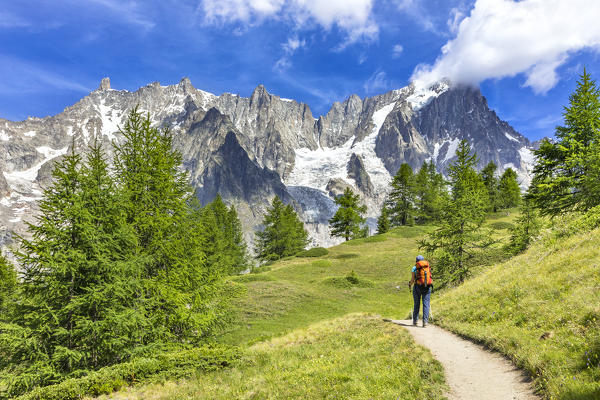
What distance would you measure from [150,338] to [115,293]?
9.36 ft

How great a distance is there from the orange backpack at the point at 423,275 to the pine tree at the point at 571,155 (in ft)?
46.7

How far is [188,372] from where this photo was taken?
34.1 feet

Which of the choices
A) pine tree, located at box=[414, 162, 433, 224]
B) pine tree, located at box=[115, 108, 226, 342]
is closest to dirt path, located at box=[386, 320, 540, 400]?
pine tree, located at box=[115, 108, 226, 342]

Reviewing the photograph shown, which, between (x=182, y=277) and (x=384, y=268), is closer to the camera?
(x=182, y=277)

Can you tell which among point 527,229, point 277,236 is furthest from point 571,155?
point 277,236

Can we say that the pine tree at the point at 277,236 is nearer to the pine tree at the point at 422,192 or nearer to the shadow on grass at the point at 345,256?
the shadow on grass at the point at 345,256

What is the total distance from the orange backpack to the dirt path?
7.52 feet

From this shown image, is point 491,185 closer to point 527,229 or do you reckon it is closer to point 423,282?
point 527,229

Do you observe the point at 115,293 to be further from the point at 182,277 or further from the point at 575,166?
the point at 575,166

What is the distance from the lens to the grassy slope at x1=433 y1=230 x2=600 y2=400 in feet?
20.1

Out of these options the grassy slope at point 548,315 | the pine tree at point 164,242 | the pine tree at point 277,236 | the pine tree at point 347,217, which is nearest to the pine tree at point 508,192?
the pine tree at point 347,217

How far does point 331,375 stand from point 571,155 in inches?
938

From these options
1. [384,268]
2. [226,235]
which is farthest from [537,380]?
[226,235]

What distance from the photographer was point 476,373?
784 cm
